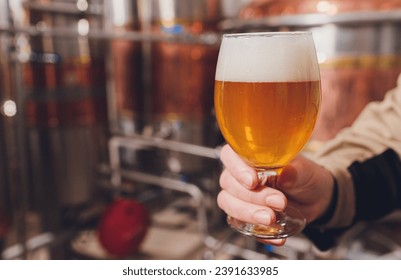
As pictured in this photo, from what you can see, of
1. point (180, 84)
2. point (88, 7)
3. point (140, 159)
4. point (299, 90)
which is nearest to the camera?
point (299, 90)

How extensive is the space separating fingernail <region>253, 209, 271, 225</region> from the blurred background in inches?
32.3

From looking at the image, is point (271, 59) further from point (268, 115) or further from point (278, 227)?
point (278, 227)

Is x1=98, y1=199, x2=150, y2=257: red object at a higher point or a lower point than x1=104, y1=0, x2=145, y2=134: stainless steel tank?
lower

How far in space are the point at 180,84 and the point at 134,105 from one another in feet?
0.84

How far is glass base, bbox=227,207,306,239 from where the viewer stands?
47cm

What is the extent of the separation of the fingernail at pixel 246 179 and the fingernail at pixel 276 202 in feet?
0.08

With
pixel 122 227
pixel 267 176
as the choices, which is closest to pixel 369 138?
pixel 267 176

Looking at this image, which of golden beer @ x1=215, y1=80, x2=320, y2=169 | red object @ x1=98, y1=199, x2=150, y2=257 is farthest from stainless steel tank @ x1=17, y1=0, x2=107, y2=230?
golden beer @ x1=215, y1=80, x2=320, y2=169

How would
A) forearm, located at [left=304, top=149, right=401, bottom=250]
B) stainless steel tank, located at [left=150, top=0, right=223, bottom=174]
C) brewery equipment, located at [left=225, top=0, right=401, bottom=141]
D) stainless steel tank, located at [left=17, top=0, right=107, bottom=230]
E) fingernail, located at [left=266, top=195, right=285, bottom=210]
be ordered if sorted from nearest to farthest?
fingernail, located at [left=266, top=195, right=285, bottom=210] < forearm, located at [left=304, top=149, right=401, bottom=250] < brewery equipment, located at [left=225, top=0, right=401, bottom=141] < stainless steel tank, located at [left=17, top=0, right=107, bottom=230] < stainless steel tank, located at [left=150, top=0, right=223, bottom=174]

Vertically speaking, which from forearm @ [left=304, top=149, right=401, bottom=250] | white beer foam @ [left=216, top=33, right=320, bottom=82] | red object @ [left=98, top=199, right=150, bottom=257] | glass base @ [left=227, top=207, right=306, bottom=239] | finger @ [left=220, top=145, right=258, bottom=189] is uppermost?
white beer foam @ [left=216, top=33, right=320, bottom=82]

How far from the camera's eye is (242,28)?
138 cm

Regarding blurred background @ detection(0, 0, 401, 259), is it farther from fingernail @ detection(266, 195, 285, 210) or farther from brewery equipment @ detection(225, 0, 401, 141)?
fingernail @ detection(266, 195, 285, 210)

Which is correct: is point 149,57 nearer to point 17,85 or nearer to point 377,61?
point 17,85

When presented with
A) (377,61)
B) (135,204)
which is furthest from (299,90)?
(135,204)
